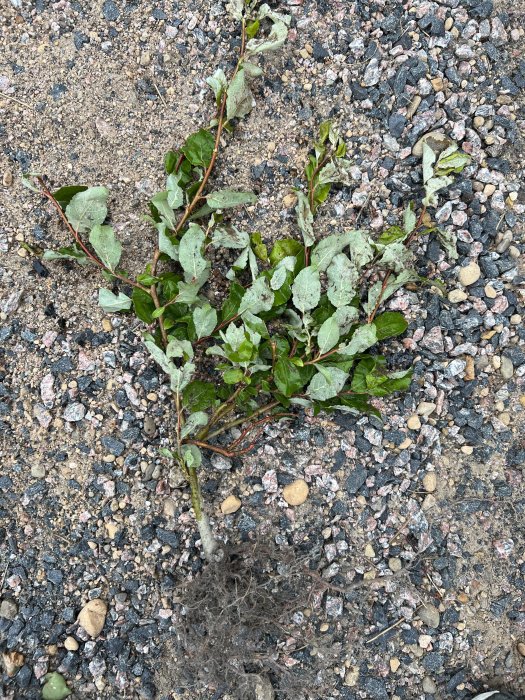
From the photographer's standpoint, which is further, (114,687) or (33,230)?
(33,230)

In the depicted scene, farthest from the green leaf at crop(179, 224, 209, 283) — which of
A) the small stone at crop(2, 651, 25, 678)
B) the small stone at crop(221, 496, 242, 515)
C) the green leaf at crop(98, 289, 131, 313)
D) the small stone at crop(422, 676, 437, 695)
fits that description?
the small stone at crop(422, 676, 437, 695)

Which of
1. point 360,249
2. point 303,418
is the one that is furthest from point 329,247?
point 303,418

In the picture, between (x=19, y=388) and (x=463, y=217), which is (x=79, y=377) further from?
(x=463, y=217)

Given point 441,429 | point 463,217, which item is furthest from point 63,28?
point 441,429

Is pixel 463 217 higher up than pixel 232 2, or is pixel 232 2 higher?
pixel 232 2

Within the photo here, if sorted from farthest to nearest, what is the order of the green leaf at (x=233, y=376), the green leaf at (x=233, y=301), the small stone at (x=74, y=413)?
1. the small stone at (x=74, y=413)
2. the green leaf at (x=233, y=301)
3. the green leaf at (x=233, y=376)

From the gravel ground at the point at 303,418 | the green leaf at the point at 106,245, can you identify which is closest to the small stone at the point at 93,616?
the gravel ground at the point at 303,418

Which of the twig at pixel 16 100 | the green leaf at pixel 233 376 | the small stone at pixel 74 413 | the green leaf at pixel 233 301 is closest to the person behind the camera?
the green leaf at pixel 233 376

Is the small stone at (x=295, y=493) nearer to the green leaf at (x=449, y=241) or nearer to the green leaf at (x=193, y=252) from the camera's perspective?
the green leaf at (x=193, y=252)
